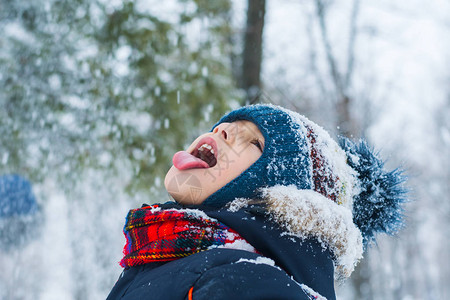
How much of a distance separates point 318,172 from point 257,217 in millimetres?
371

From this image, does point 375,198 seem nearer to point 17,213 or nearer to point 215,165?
point 215,165

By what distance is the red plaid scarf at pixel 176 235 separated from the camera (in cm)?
131

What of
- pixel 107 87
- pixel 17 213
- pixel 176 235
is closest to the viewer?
pixel 176 235

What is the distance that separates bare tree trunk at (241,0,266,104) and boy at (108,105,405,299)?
170cm

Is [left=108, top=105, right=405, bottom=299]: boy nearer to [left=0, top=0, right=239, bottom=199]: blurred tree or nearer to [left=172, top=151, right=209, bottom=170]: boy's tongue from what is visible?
[left=172, top=151, right=209, bottom=170]: boy's tongue

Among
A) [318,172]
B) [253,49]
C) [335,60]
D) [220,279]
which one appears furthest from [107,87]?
[335,60]

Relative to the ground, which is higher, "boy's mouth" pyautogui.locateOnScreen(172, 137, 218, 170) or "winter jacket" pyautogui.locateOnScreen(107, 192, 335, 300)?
"boy's mouth" pyautogui.locateOnScreen(172, 137, 218, 170)

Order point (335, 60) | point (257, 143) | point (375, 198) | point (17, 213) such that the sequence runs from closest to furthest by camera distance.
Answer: point (257, 143)
point (375, 198)
point (17, 213)
point (335, 60)

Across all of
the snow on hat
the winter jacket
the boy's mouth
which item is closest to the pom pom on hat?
the winter jacket

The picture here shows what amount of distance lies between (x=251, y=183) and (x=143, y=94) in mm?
3206

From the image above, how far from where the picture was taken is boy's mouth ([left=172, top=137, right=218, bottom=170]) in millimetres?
1550

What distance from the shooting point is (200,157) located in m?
1.73

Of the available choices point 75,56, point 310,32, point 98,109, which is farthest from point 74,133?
point 310,32

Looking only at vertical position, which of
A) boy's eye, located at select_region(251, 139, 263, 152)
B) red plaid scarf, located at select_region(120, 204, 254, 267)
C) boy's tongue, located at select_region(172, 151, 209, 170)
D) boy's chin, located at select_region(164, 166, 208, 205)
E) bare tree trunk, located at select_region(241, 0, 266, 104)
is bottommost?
red plaid scarf, located at select_region(120, 204, 254, 267)
